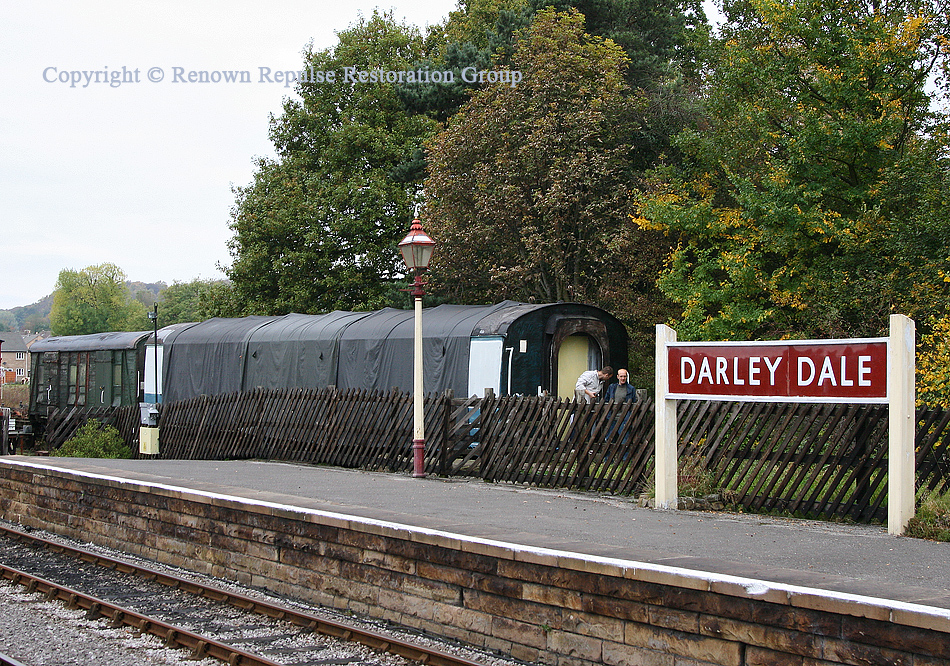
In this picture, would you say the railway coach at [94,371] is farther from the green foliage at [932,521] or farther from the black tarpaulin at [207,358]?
the green foliage at [932,521]

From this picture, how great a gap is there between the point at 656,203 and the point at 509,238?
17.7 ft

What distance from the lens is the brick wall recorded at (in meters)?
4.86

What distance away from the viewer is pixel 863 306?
59.8ft

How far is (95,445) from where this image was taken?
1994 cm

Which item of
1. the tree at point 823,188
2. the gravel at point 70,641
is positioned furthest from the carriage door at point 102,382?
the gravel at point 70,641

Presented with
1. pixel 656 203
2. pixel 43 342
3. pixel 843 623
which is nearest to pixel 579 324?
pixel 656 203

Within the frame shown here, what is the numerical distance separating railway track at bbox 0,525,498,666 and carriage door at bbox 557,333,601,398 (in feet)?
32.7

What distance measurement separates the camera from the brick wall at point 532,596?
4.86 meters

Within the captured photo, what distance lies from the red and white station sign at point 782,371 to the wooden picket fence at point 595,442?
59cm

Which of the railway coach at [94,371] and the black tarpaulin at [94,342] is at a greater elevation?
the black tarpaulin at [94,342]

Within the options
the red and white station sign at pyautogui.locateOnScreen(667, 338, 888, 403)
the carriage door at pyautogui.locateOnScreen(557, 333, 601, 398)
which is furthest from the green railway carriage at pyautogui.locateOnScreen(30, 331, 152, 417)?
the red and white station sign at pyautogui.locateOnScreen(667, 338, 888, 403)

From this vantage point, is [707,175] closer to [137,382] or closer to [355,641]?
[137,382]

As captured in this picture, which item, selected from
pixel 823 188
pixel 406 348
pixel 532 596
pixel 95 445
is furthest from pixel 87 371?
pixel 532 596

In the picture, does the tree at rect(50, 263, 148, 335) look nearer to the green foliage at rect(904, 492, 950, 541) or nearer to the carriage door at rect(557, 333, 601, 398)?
the carriage door at rect(557, 333, 601, 398)
